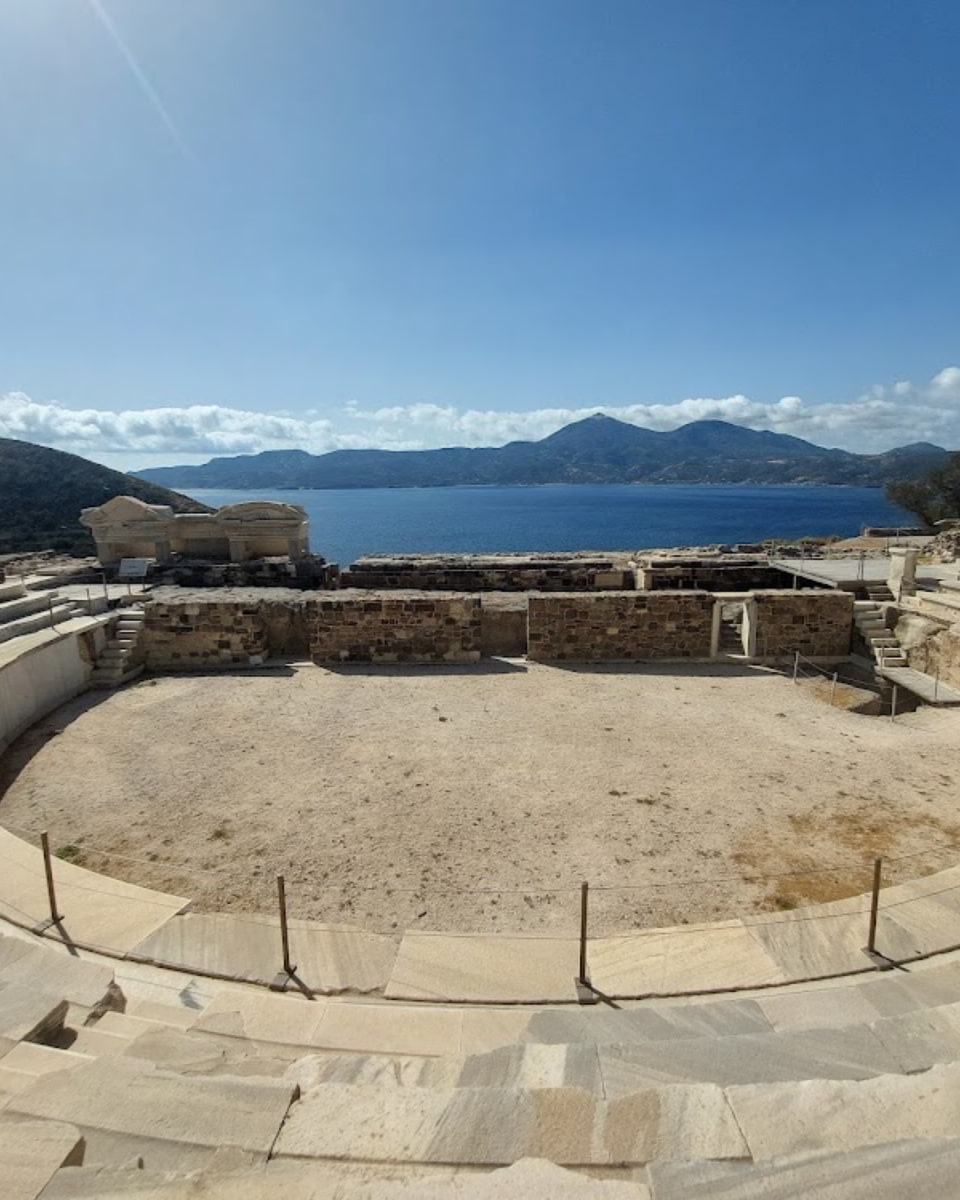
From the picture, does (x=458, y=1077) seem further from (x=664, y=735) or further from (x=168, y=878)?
(x=664, y=735)

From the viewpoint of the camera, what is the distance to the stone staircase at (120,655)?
39.7 ft

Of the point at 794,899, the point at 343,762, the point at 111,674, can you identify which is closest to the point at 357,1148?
the point at 794,899

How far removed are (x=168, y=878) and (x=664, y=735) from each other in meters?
6.42

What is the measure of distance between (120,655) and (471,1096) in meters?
11.5

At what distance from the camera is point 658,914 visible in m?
5.72

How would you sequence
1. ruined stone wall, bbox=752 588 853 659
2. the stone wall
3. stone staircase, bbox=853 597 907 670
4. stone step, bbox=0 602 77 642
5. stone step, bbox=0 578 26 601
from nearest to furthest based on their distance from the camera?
1. the stone wall
2. stone step, bbox=0 602 77 642
3. stone staircase, bbox=853 597 907 670
4. ruined stone wall, bbox=752 588 853 659
5. stone step, bbox=0 578 26 601

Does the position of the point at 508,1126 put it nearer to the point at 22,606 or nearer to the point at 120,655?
the point at 120,655

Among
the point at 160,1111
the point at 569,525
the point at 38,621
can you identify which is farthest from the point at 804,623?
the point at 569,525

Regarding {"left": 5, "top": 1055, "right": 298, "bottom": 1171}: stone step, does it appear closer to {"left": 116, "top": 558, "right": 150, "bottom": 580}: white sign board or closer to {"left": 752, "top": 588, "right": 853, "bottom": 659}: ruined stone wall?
{"left": 752, "top": 588, "right": 853, "bottom": 659}: ruined stone wall

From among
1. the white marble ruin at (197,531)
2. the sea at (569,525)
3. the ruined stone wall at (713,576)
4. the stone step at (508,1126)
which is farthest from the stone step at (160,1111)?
the sea at (569,525)

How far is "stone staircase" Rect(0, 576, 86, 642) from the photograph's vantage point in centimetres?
1200

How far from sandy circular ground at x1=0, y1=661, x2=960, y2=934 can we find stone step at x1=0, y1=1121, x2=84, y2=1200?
10.2 ft

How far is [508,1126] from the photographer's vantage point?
116 inches

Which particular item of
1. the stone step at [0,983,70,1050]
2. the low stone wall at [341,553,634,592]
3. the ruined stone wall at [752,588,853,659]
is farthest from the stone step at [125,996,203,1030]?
the low stone wall at [341,553,634,592]
